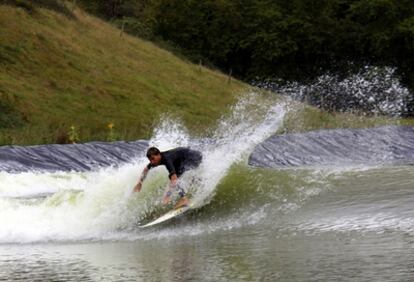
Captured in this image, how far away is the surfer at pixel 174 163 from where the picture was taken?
50.3 feet

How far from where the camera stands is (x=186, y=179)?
1639cm

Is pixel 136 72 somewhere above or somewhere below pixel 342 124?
above

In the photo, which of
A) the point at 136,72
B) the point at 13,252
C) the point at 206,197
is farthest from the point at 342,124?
the point at 13,252

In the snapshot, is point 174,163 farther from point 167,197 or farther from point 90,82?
point 90,82

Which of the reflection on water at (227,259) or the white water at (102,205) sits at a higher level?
the white water at (102,205)

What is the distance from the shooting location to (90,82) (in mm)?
49156

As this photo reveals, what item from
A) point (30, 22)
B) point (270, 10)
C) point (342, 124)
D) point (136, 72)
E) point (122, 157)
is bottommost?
point (122, 157)

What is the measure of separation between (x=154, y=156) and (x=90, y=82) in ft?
114

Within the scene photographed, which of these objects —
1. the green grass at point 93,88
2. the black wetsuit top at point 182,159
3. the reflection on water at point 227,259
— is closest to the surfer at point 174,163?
the black wetsuit top at point 182,159

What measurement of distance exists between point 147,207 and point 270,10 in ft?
220

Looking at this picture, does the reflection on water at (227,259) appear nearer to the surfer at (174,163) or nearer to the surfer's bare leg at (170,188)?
the surfer's bare leg at (170,188)

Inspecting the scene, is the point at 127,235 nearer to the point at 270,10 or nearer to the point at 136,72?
the point at 136,72

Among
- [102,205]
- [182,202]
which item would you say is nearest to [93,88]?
[102,205]

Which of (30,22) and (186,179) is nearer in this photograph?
(186,179)
